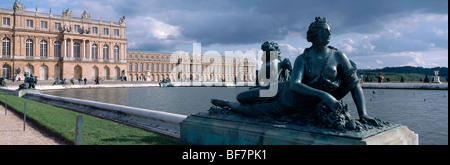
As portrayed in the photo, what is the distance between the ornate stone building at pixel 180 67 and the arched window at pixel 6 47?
1035 inches

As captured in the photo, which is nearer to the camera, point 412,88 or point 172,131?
point 172,131

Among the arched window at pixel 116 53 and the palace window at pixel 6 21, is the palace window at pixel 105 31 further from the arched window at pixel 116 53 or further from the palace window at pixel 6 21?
the palace window at pixel 6 21

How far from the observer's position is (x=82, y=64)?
53.0 m

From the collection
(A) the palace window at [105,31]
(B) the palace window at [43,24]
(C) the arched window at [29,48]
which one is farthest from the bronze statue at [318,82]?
(A) the palace window at [105,31]

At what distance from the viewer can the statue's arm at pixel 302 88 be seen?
9.99ft

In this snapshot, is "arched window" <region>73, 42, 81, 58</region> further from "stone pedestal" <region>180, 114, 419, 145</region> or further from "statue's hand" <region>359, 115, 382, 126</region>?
"statue's hand" <region>359, 115, 382, 126</region>

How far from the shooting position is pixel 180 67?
79.8 meters

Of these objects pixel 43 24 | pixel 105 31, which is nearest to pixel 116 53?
pixel 105 31

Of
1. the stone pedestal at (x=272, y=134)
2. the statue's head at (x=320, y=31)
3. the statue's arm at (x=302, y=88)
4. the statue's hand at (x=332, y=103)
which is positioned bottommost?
the stone pedestal at (x=272, y=134)

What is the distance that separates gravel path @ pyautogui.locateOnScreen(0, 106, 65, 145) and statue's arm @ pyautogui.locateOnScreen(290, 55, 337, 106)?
4.12 metres

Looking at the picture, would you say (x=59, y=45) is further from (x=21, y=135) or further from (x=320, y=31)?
(x=320, y=31)
